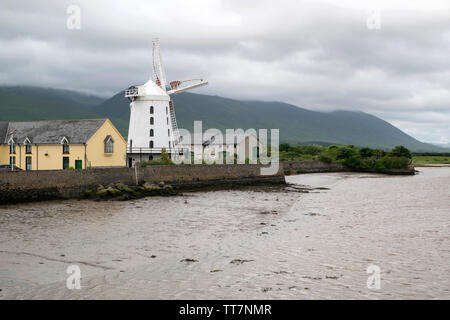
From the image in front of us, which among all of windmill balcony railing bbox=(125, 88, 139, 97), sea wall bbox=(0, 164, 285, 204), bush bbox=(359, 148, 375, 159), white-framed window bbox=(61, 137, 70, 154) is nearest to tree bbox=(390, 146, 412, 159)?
bush bbox=(359, 148, 375, 159)

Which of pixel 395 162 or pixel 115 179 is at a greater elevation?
pixel 395 162

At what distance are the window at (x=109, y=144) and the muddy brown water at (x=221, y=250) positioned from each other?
490 inches

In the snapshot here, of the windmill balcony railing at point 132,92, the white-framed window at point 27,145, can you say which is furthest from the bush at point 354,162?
the white-framed window at point 27,145

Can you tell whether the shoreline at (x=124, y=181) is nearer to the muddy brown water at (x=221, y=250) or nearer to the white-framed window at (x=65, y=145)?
the muddy brown water at (x=221, y=250)

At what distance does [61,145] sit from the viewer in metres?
36.2

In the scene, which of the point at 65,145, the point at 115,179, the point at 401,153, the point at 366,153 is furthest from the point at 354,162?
the point at 115,179

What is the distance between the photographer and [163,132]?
4988cm

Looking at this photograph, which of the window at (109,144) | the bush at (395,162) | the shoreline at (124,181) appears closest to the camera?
the shoreline at (124,181)

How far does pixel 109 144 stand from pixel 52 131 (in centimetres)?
473

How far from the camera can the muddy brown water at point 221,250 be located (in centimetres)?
987

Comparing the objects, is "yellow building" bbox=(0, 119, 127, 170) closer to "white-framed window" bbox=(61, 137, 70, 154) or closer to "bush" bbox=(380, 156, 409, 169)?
"white-framed window" bbox=(61, 137, 70, 154)

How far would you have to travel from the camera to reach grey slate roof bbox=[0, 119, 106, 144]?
120ft

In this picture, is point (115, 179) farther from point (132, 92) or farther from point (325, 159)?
point (325, 159)

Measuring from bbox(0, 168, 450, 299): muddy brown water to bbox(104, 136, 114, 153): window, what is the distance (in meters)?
12.5
